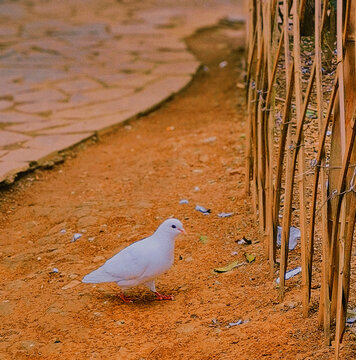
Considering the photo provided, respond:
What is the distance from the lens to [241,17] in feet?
30.0

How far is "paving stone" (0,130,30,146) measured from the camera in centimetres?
496

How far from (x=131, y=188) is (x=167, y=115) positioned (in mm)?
1552

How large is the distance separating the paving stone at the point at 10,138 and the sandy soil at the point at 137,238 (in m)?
0.43

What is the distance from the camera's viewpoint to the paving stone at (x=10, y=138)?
4961mm

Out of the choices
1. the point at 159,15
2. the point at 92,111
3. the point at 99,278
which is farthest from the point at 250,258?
the point at 159,15

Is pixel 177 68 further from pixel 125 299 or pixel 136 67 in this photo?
pixel 125 299

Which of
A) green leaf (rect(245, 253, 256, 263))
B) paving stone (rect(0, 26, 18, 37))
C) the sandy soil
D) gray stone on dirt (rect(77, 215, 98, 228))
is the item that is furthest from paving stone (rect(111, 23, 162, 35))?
green leaf (rect(245, 253, 256, 263))

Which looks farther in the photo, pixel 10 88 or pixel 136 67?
pixel 136 67

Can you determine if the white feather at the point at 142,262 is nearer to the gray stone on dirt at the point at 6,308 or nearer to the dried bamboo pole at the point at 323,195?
the gray stone on dirt at the point at 6,308

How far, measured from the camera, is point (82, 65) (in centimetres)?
689

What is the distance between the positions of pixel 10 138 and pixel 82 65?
2.05 meters

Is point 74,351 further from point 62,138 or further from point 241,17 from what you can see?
point 241,17

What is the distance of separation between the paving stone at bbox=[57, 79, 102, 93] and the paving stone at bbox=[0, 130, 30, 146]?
3.77ft

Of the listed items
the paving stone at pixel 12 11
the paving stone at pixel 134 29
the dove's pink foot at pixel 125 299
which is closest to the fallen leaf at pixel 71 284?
the dove's pink foot at pixel 125 299
